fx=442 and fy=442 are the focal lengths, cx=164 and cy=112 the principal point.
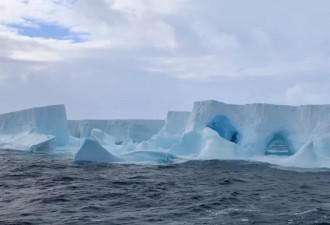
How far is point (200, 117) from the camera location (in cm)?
2053

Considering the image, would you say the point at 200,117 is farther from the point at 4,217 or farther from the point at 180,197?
the point at 4,217

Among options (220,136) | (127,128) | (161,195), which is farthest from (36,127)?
(161,195)

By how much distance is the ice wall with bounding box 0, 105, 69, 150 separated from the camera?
78.6 feet

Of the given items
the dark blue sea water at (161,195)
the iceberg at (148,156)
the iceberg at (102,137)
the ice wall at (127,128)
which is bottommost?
the dark blue sea water at (161,195)

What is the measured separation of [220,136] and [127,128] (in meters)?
11.6

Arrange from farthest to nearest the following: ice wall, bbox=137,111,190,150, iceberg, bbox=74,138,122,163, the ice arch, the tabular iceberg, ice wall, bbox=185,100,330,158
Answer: ice wall, bbox=137,111,190,150, the ice arch, ice wall, bbox=185,100,330,158, the tabular iceberg, iceberg, bbox=74,138,122,163

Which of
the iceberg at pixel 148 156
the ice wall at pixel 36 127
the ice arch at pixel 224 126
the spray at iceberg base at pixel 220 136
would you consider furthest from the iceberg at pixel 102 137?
the iceberg at pixel 148 156

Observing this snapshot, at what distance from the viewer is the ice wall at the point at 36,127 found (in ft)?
78.6

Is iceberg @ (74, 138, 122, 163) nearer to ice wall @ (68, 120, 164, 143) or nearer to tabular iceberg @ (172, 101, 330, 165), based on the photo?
tabular iceberg @ (172, 101, 330, 165)

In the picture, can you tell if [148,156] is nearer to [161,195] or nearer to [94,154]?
[94,154]

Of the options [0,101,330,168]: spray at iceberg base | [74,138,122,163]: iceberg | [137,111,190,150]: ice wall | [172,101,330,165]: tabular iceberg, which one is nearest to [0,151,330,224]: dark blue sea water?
[74,138,122,163]: iceberg

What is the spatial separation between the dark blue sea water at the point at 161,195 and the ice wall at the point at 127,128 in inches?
580

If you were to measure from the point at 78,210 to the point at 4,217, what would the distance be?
1.26 m

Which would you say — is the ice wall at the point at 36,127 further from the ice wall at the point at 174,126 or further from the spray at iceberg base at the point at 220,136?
the ice wall at the point at 174,126
